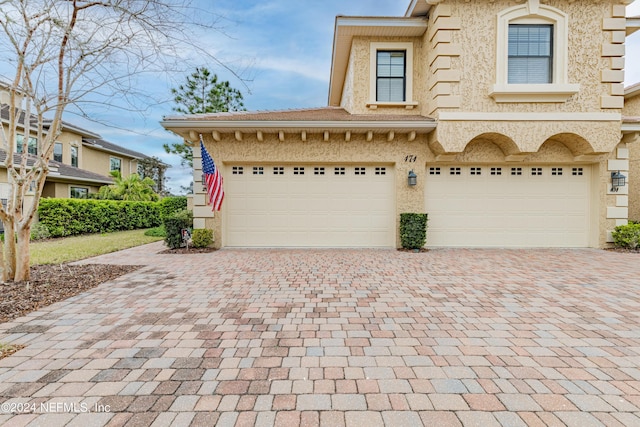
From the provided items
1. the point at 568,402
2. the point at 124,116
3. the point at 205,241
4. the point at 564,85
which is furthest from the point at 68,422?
the point at 564,85

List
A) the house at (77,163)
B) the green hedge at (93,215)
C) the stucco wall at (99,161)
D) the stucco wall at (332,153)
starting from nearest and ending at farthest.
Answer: the stucco wall at (332,153), the green hedge at (93,215), the house at (77,163), the stucco wall at (99,161)

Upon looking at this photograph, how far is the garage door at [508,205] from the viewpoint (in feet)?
27.2

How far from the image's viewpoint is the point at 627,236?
25.3 ft

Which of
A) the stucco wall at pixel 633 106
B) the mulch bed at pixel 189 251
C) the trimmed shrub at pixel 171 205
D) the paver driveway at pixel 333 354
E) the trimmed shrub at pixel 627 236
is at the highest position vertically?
the stucco wall at pixel 633 106

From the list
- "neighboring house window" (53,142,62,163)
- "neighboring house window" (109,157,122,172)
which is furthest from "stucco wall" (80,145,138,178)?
"neighboring house window" (53,142,62,163)

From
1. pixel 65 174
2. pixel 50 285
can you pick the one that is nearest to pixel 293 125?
pixel 50 285

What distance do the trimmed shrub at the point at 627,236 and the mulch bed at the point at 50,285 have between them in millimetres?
11898

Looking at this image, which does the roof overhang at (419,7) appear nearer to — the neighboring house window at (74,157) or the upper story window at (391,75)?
the upper story window at (391,75)

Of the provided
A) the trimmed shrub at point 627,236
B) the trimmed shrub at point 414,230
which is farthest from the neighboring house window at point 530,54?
the trimmed shrub at point 627,236

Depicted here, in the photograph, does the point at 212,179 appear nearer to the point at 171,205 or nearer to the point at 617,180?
the point at 617,180

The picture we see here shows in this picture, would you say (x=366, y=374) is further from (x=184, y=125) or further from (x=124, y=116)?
(x=184, y=125)

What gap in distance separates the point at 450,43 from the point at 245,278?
7.42 meters

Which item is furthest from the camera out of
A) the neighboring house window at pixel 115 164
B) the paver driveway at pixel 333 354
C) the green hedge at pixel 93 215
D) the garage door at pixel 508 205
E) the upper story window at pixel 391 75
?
the neighboring house window at pixel 115 164

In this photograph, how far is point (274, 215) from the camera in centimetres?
838
